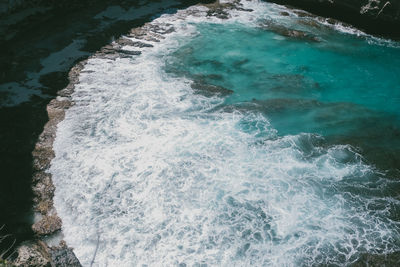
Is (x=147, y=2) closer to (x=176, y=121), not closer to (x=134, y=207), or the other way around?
(x=176, y=121)

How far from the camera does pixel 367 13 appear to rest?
55.4 ft

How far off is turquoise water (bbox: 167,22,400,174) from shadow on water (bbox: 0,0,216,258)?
13.8ft

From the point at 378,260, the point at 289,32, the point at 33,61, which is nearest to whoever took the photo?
the point at 378,260

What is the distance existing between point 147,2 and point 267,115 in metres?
13.1

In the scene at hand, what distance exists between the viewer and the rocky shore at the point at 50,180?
18.4 feet

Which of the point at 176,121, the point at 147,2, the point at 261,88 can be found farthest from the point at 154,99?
the point at 147,2

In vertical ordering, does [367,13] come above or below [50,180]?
above

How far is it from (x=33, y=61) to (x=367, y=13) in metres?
17.4

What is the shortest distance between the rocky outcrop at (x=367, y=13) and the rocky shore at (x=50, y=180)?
10743 mm

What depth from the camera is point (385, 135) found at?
999cm

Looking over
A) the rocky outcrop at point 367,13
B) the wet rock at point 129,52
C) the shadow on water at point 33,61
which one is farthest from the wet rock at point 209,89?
the rocky outcrop at point 367,13

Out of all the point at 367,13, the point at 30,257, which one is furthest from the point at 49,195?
the point at 367,13

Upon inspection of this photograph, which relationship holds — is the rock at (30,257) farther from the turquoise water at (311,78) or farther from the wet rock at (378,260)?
the turquoise water at (311,78)

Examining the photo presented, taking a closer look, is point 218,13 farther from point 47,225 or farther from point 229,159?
point 47,225
